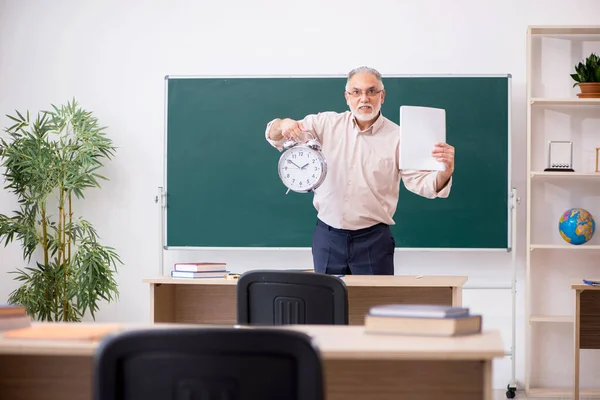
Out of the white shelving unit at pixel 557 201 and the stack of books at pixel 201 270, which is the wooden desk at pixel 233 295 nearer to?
the stack of books at pixel 201 270

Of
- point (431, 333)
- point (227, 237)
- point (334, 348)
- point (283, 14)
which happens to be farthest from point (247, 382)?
point (283, 14)

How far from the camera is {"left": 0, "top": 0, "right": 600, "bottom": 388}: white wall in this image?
5.55m

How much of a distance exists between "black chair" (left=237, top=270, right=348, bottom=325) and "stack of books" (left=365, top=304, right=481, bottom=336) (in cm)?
60

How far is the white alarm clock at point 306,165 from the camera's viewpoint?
4016 mm

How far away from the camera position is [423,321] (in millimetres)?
1926

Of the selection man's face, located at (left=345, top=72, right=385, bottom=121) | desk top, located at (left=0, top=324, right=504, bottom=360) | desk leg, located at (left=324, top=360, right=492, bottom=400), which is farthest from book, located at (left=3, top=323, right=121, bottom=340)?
man's face, located at (left=345, top=72, right=385, bottom=121)

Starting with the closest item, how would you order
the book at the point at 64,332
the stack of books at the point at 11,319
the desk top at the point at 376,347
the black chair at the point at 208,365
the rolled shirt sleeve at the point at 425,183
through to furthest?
the black chair at the point at 208,365 → the desk top at the point at 376,347 → the book at the point at 64,332 → the stack of books at the point at 11,319 → the rolled shirt sleeve at the point at 425,183

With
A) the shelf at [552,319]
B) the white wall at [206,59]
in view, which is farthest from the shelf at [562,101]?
the shelf at [552,319]

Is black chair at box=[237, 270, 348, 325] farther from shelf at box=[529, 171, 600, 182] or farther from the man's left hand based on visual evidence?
shelf at box=[529, 171, 600, 182]

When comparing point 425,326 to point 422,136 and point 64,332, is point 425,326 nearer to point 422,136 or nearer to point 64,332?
point 64,332

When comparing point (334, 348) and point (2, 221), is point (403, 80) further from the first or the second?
point (334, 348)

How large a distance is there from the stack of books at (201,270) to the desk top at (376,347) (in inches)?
79.6

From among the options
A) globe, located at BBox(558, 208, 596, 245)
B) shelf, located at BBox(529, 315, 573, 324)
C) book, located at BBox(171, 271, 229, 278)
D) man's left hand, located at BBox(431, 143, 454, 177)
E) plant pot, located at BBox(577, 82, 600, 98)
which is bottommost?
shelf, located at BBox(529, 315, 573, 324)

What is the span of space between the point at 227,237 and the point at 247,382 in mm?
4103
